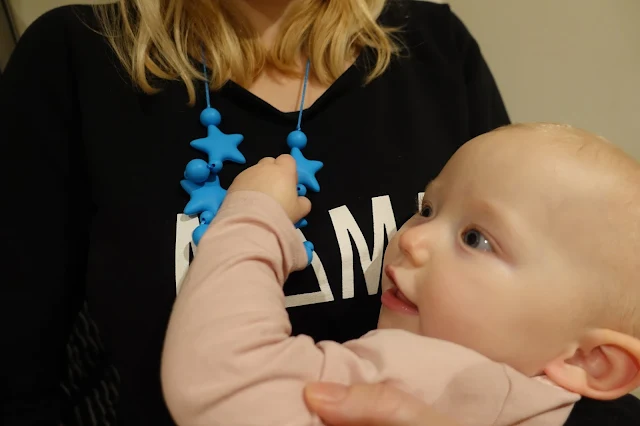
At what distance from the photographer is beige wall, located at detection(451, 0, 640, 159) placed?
112cm

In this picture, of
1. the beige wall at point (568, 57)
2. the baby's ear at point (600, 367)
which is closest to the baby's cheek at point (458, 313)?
the baby's ear at point (600, 367)

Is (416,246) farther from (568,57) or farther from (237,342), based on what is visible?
(568,57)

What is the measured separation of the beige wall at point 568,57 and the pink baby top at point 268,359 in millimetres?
809

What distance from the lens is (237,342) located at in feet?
1.67

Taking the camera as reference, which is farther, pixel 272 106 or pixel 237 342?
pixel 272 106

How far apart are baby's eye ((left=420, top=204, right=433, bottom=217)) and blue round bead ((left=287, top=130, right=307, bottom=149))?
21 centimetres

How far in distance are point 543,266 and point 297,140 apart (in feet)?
1.26

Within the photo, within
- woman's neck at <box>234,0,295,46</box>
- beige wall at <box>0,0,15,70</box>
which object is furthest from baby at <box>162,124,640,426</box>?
beige wall at <box>0,0,15,70</box>

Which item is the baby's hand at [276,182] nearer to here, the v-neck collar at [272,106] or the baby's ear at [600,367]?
the v-neck collar at [272,106]

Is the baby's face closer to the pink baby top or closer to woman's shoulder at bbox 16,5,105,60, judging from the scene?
the pink baby top

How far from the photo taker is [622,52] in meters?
1.13

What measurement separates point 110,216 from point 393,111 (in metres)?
0.48

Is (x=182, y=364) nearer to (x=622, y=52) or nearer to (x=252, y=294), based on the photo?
(x=252, y=294)

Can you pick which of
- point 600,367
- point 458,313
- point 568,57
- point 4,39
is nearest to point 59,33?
point 4,39
